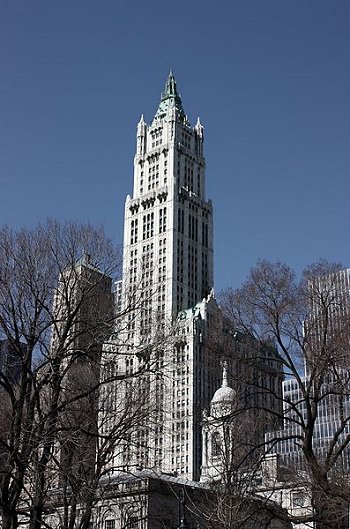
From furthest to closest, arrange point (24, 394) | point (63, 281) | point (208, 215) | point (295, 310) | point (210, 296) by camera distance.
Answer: point (208, 215) → point (210, 296) → point (295, 310) → point (63, 281) → point (24, 394)

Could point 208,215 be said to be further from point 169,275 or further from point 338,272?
point 338,272

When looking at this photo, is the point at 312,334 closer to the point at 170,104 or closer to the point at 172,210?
the point at 172,210

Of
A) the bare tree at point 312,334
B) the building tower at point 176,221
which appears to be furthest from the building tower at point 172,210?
the bare tree at point 312,334

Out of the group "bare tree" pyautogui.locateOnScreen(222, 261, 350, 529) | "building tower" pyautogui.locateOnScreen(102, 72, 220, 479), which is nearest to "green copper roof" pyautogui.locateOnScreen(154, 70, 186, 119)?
"building tower" pyautogui.locateOnScreen(102, 72, 220, 479)

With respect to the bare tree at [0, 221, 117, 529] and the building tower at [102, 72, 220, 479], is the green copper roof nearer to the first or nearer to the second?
→ the building tower at [102, 72, 220, 479]

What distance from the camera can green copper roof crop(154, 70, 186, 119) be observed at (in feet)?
522

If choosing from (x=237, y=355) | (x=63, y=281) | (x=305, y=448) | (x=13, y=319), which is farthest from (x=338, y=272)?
(x=13, y=319)

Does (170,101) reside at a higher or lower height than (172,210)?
higher

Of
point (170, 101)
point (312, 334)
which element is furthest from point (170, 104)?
point (312, 334)

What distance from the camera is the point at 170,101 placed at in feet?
529

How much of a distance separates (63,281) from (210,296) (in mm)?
111187

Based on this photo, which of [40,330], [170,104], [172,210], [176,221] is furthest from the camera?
[170,104]

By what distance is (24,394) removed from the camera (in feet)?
84.3

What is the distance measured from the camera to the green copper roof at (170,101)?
6270 inches
